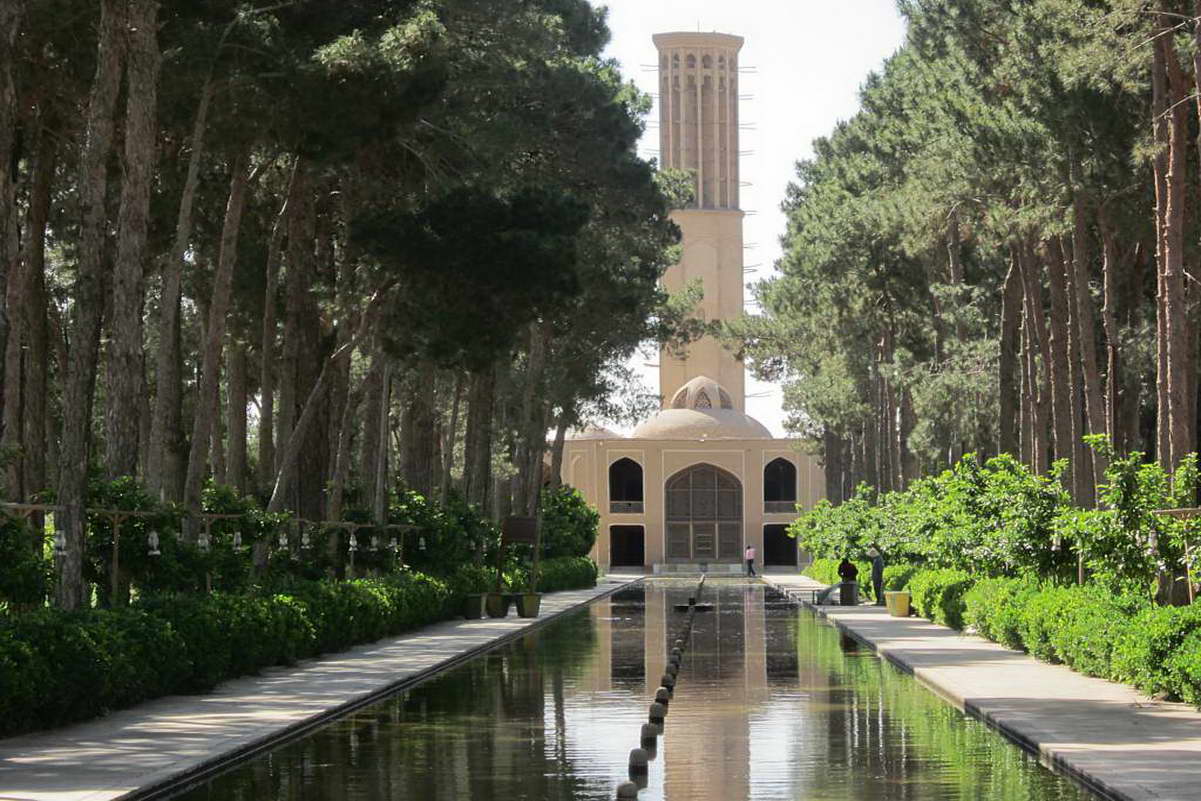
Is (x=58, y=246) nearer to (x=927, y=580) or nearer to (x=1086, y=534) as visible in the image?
(x=927, y=580)

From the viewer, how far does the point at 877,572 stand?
135 feet

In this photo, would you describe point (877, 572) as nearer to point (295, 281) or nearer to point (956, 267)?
point (956, 267)

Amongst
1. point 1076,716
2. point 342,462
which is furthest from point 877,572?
point 1076,716

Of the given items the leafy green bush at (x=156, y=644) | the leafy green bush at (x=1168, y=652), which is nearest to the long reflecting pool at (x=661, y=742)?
the leafy green bush at (x=1168, y=652)

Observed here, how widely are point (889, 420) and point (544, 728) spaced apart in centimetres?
3719

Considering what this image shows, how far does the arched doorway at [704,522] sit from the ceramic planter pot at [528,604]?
48.7m

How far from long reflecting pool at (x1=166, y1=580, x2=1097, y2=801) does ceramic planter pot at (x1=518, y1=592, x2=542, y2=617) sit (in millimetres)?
11859

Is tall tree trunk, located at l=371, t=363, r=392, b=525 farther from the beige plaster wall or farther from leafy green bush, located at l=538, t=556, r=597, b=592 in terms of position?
the beige plaster wall

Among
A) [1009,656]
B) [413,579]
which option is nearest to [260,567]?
[413,579]

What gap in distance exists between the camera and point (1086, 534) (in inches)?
744

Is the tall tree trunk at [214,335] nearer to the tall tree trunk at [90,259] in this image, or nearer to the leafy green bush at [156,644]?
the leafy green bush at [156,644]

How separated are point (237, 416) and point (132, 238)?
14118 mm

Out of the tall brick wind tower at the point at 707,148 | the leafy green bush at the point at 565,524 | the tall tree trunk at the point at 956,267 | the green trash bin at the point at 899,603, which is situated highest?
the tall brick wind tower at the point at 707,148

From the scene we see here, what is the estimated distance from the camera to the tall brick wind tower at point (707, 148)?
9394 cm
